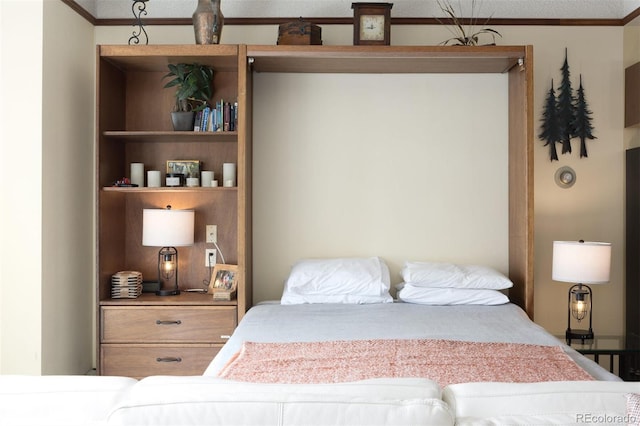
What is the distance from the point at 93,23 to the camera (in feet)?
13.3

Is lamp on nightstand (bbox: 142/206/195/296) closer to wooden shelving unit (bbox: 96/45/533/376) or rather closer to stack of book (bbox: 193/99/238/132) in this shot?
wooden shelving unit (bbox: 96/45/533/376)

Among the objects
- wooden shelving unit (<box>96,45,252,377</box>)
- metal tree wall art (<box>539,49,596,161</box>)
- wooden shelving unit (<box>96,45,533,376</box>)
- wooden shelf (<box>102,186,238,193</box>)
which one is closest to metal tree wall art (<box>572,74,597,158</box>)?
metal tree wall art (<box>539,49,596,161</box>)

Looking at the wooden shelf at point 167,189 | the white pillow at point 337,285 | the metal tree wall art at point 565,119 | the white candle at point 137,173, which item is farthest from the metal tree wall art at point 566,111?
the white candle at point 137,173

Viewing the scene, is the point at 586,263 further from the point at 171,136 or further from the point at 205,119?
the point at 171,136

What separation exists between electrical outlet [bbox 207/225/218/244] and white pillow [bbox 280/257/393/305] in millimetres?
618

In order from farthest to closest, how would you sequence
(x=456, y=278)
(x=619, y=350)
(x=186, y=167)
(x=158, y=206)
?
1. (x=158, y=206)
2. (x=186, y=167)
3. (x=456, y=278)
4. (x=619, y=350)

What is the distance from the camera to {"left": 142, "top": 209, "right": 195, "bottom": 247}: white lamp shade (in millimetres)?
3662

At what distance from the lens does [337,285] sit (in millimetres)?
3600

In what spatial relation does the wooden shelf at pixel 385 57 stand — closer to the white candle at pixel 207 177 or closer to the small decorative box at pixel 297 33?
the small decorative box at pixel 297 33

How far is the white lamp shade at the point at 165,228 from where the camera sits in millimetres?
3662

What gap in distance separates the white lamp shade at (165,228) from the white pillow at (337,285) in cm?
68

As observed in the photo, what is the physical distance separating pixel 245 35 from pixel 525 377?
9.13 ft

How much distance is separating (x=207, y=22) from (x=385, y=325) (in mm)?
1969
